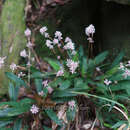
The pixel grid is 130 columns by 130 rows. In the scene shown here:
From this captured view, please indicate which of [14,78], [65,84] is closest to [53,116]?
[65,84]

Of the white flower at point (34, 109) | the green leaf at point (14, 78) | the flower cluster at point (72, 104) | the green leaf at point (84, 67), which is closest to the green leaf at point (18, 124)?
the white flower at point (34, 109)

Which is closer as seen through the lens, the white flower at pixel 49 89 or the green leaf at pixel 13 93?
the white flower at pixel 49 89

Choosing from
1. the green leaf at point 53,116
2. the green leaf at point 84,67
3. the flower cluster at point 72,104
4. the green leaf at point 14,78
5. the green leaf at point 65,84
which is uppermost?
the green leaf at point 84,67

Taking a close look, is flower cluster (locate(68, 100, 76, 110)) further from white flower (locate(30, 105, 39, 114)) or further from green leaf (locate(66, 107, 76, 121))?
white flower (locate(30, 105, 39, 114))

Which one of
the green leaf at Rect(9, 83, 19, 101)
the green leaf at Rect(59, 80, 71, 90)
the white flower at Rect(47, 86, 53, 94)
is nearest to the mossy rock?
the green leaf at Rect(9, 83, 19, 101)

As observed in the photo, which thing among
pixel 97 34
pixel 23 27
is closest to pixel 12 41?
pixel 23 27

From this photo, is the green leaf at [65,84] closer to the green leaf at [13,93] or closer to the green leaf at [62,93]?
the green leaf at [62,93]

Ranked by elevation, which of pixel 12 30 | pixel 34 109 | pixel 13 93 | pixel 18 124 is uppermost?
pixel 12 30

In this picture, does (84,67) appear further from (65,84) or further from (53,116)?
(53,116)
